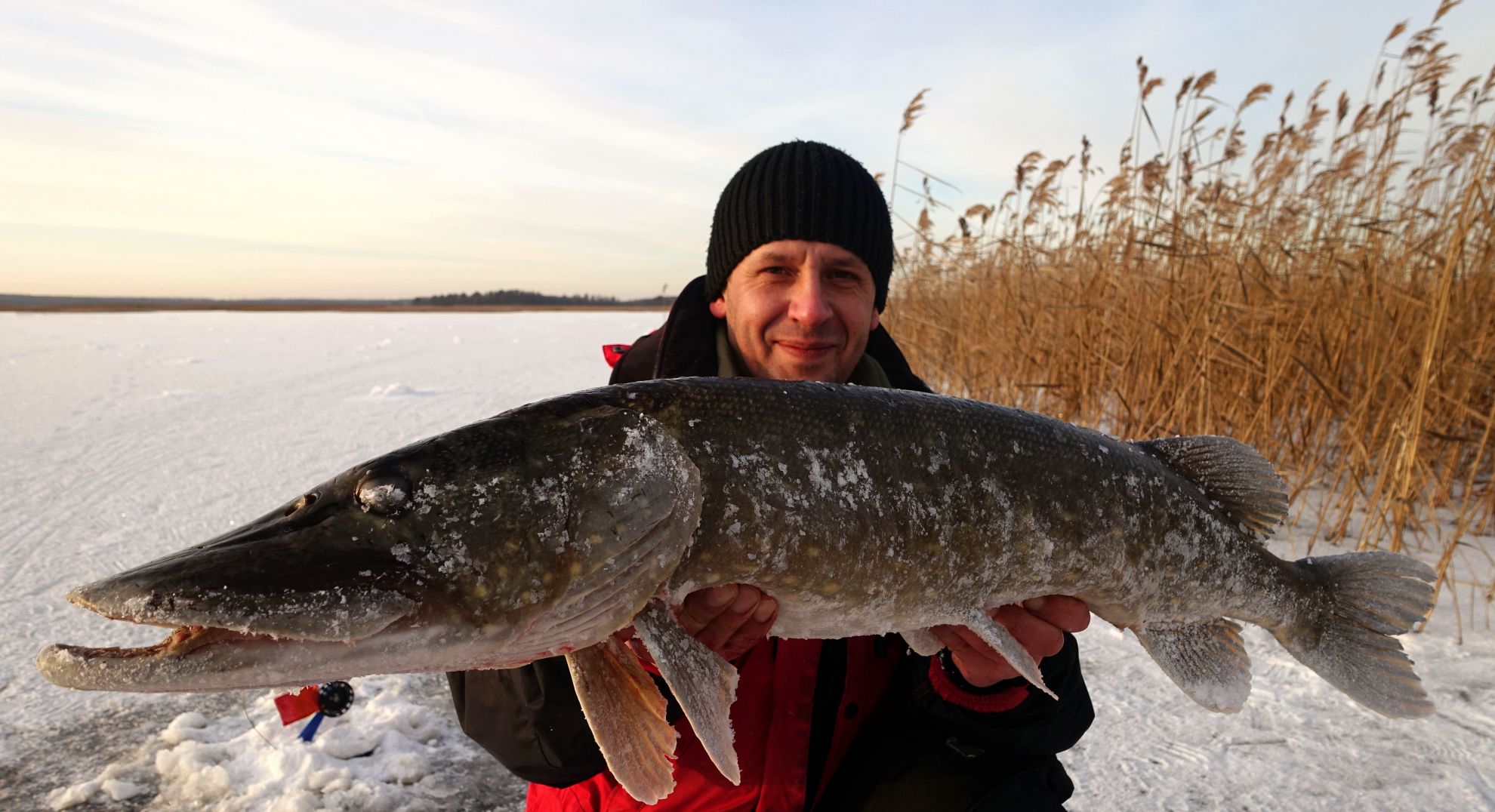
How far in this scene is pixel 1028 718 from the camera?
1970 mm

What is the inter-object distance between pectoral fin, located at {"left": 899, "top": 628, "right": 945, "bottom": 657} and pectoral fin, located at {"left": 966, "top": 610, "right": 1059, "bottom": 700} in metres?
0.13

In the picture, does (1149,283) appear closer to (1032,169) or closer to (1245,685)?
(1032,169)

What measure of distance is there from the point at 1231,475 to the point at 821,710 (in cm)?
120

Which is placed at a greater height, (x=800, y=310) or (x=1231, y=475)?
(x=800, y=310)

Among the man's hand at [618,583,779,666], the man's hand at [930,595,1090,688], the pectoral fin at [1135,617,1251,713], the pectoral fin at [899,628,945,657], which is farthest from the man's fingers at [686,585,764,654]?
the pectoral fin at [1135,617,1251,713]

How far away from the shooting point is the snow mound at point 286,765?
221 centimetres

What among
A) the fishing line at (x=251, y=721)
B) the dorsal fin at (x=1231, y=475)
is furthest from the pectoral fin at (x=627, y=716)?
the fishing line at (x=251, y=721)

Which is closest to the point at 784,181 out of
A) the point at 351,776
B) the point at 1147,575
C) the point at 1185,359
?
the point at 1147,575

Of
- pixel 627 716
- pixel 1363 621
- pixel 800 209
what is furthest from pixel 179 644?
pixel 1363 621

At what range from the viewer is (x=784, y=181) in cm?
268

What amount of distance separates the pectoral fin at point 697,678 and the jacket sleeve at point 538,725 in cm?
52

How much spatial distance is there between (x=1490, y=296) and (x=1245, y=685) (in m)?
3.76

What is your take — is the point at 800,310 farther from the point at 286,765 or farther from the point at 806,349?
the point at 286,765

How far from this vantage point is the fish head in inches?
43.5
